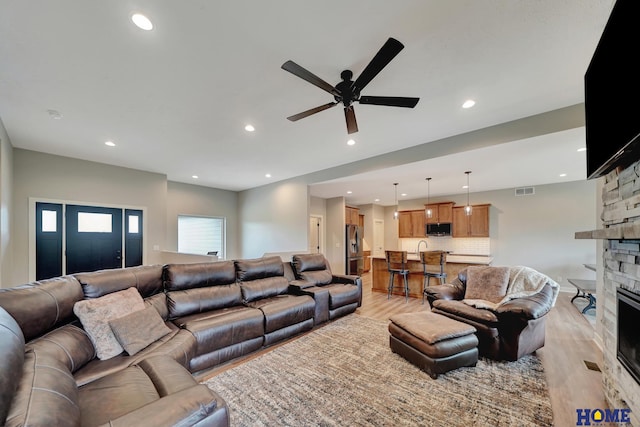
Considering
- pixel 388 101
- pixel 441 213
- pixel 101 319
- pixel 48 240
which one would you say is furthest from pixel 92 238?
pixel 441 213

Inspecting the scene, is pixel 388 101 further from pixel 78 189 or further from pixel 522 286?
pixel 78 189

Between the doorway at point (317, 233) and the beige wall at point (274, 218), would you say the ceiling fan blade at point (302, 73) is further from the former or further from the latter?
the doorway at point (317, 233)

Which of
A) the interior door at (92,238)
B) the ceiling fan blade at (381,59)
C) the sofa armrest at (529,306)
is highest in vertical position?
the ceiling fan blade at (381,59)

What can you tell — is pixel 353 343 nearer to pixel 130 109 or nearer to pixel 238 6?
pixel 238 6

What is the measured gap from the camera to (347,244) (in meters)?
8.30

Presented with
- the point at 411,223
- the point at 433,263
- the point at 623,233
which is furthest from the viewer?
the point at 411,223

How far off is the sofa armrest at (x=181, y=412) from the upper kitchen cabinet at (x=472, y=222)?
25.7 feet

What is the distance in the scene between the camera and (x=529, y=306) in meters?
2.58

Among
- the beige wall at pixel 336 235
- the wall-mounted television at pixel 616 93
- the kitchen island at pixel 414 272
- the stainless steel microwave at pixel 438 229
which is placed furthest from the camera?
the beige wall at pixel 336 235

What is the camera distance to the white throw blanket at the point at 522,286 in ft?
9.75

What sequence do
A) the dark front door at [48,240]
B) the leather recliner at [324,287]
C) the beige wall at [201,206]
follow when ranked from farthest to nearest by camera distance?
1. the beige wall at [201,206]
2. the dark front door at [48,240]
3. the leather recliner at [324,287]

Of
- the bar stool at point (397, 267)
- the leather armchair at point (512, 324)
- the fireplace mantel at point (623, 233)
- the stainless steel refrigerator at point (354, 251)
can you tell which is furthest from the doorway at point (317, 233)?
the fireplace mantel at point (623, 233)

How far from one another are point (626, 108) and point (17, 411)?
2925 mm

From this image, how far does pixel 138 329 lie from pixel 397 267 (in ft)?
15.7
